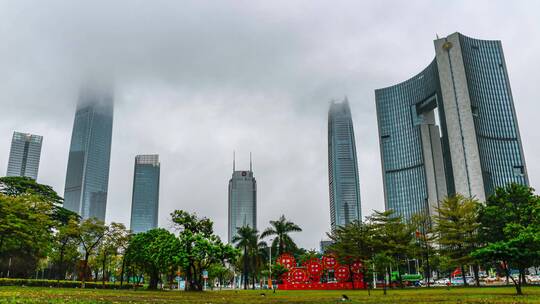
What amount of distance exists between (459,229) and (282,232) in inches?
1090

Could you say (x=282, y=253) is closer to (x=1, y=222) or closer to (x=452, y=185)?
(x=1, y=222)

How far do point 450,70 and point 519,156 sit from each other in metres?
36.7

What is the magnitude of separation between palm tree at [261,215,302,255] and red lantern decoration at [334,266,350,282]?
9398 mm

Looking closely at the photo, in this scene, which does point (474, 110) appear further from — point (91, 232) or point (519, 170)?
point (91, 232)

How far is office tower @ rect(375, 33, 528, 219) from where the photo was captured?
12494 cm

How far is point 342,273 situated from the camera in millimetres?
61469

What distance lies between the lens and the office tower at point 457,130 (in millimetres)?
124938

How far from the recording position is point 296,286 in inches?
2462

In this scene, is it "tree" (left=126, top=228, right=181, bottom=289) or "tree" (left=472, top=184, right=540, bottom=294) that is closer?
"tree" (left=472, top=184, right=540, bottom=294)

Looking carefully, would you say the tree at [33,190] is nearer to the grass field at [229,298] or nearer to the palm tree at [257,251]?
the palm tree at [257,251]

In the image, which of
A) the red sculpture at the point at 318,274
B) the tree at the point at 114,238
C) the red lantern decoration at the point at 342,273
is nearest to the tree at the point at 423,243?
the red sculpture at the point at 318,274

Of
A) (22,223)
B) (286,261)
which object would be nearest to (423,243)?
(286,261)

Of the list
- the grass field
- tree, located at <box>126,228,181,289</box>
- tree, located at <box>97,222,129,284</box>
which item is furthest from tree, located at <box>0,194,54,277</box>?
the grass field

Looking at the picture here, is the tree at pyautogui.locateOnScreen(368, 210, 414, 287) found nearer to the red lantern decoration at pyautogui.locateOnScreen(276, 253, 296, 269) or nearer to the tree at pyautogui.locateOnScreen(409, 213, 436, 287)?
the tree at pyautogui.locateOnScreen(409, 213, 436, 287)
